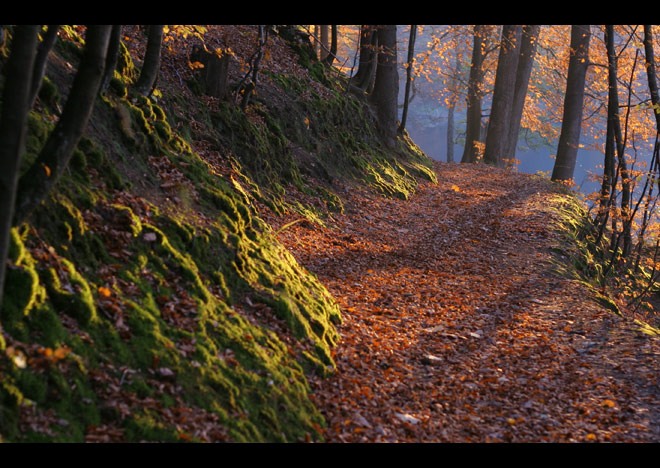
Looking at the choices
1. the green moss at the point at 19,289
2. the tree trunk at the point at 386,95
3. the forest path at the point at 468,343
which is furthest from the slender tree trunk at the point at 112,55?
the tree trunk at the point at 386,95

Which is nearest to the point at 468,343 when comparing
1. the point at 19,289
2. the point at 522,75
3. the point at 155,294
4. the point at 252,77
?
the point at 155,294

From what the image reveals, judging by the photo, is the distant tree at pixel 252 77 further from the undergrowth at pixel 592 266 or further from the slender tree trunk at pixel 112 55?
the undergrowth at pixel 592 266

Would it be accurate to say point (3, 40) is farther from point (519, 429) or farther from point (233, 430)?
point (519, 429)

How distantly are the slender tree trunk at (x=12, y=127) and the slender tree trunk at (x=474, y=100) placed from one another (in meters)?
23.7

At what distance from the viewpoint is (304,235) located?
9.84 metres

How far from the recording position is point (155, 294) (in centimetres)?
500

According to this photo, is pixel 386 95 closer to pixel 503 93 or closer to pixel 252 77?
pixel 503 93

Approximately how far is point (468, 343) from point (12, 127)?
5.95 meters

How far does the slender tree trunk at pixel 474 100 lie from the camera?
2481 centimetres

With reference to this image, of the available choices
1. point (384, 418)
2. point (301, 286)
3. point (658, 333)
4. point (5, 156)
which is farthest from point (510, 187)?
point (5, 156)

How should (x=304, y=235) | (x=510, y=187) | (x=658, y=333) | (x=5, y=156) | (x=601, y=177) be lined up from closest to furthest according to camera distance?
(x=5, y=156) < (x=658, y=333) < (x=304, y=235) < (x=601, y=177) < (x=510, y=187)

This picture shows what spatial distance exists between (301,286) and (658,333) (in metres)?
5.43

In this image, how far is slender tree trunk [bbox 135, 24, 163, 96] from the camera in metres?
7.77

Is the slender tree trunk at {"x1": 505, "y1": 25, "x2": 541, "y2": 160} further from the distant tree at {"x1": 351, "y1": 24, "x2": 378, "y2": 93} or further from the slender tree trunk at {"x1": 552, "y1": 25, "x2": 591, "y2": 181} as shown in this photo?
the distant tree at {"x1": 351, "y1": 24, "x2": 378, "y2": 93}
